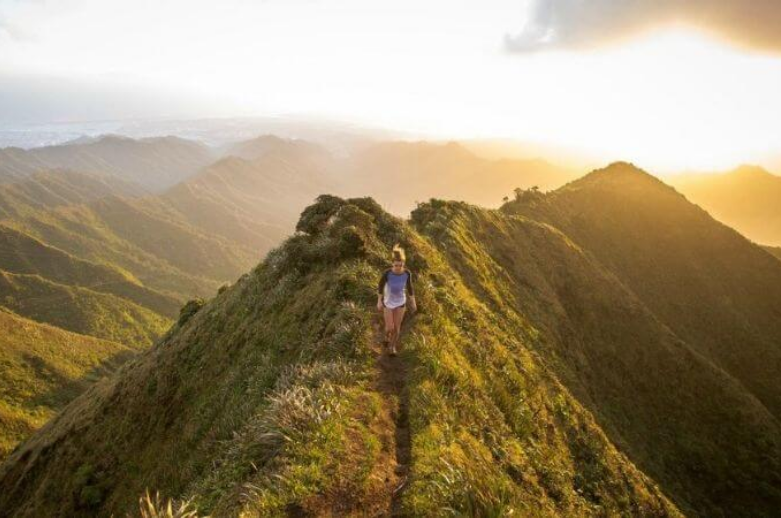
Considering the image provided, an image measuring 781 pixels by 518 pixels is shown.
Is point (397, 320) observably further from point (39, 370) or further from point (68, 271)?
point (68, 271)

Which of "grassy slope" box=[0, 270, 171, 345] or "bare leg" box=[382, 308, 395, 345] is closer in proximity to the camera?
"bare leg" box=[382, 308, 395, 345]

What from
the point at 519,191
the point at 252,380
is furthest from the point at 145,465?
the point at 519,191

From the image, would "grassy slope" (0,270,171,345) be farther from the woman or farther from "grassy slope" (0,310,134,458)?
the woman

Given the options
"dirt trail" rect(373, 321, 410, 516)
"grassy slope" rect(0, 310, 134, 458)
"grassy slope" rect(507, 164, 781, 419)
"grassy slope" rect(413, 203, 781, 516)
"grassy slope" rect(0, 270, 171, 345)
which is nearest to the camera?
"dirt trail" rect(373, 321, 410, 516)

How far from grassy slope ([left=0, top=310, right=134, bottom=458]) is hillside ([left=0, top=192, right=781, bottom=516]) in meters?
45.8

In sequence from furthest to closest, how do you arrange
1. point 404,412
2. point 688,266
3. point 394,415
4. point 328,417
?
point 688,266 → point 404,412 → point 394,415 → point 328,417

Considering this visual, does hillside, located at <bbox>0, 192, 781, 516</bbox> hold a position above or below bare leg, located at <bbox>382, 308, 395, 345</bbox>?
below

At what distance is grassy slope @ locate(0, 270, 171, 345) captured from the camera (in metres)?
122

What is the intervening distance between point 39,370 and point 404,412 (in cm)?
9349

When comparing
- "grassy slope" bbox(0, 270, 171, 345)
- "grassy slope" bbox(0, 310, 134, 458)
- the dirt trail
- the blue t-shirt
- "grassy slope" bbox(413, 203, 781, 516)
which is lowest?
"grassy slope" bbox(0, 270, 171, 345)

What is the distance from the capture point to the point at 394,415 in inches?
396

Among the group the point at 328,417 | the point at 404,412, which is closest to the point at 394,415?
the point at 404,412

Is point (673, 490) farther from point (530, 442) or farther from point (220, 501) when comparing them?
point (220, 501)

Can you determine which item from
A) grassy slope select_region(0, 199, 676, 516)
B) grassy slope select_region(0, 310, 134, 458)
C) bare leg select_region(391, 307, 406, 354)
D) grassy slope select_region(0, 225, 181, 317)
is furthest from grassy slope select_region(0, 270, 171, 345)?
bare leg select_region(391, 307, 406, 354)
